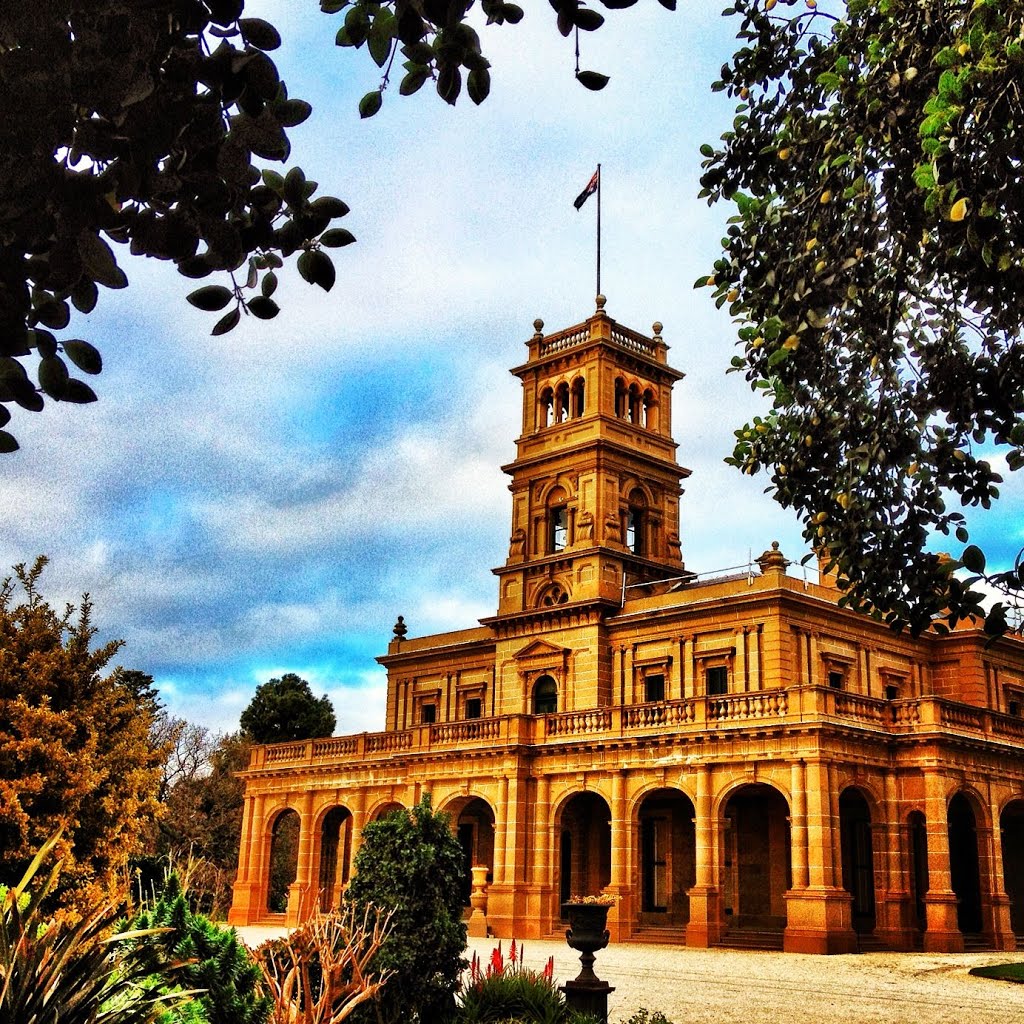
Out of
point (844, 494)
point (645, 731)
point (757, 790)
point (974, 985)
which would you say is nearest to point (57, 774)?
point (844, 494)

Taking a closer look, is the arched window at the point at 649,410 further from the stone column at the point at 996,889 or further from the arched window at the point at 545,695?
the stone column at the point at 996,889

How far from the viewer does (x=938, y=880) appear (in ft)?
88.2

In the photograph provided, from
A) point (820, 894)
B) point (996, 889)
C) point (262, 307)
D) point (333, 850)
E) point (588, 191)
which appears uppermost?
point (588, 191)

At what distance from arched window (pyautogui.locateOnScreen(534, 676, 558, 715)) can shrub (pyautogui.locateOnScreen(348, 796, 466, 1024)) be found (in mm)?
23763

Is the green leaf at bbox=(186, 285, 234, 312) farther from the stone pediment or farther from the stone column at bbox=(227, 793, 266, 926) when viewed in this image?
the stone column at bbox=(227, 793, 266, 926)

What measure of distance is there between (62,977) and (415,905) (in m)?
5.82

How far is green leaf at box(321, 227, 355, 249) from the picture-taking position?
430cm

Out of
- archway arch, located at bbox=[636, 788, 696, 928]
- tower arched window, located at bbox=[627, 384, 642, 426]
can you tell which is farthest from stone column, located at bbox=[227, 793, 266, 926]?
tower arched window, located at bbox=[627, 384, 642, 426]

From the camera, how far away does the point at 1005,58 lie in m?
7.70

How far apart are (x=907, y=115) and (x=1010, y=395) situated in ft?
8.98

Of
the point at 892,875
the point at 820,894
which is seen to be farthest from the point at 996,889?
the point at 820,894

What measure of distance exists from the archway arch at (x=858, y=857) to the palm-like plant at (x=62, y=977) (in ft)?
89.8

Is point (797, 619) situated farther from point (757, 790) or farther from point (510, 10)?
point (510, 10)

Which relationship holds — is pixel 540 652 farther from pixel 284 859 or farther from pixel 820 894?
pixel 284 859
